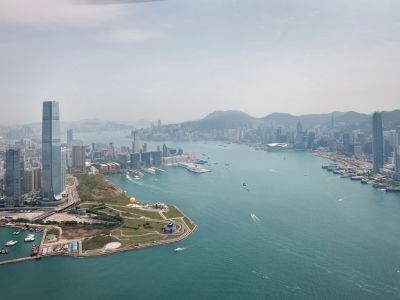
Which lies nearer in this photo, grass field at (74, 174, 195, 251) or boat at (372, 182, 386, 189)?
grass field at (74, 174, 195, 251)

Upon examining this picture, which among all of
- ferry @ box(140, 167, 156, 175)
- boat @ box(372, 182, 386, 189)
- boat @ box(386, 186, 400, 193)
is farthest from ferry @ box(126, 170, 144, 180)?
boat @ box(386, 186, 400, 193)

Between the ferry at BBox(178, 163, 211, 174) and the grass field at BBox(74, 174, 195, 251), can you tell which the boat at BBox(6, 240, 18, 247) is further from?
the ferry at BBox(178, 163, 211, 174)

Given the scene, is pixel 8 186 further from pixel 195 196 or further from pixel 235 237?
pixel 235 237

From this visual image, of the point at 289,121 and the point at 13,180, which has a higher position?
the point at 289,121

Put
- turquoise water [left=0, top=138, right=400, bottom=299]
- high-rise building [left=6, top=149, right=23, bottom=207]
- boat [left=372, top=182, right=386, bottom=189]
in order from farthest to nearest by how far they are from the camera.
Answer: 1. boat [left=372, top=182, right=386, bottom=189]
2. high-rise building [left=6, top=149, right=23, bottom=207]
3. turquoise water [left=0, top=138, right=400, bottom=299]

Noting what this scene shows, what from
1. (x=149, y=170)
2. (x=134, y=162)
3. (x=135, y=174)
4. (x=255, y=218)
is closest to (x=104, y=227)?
(x=255, y=218)

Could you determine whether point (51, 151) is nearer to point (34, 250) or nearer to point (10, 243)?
point (10, 243)

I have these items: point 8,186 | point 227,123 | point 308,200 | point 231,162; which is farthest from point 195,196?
point 227,123
